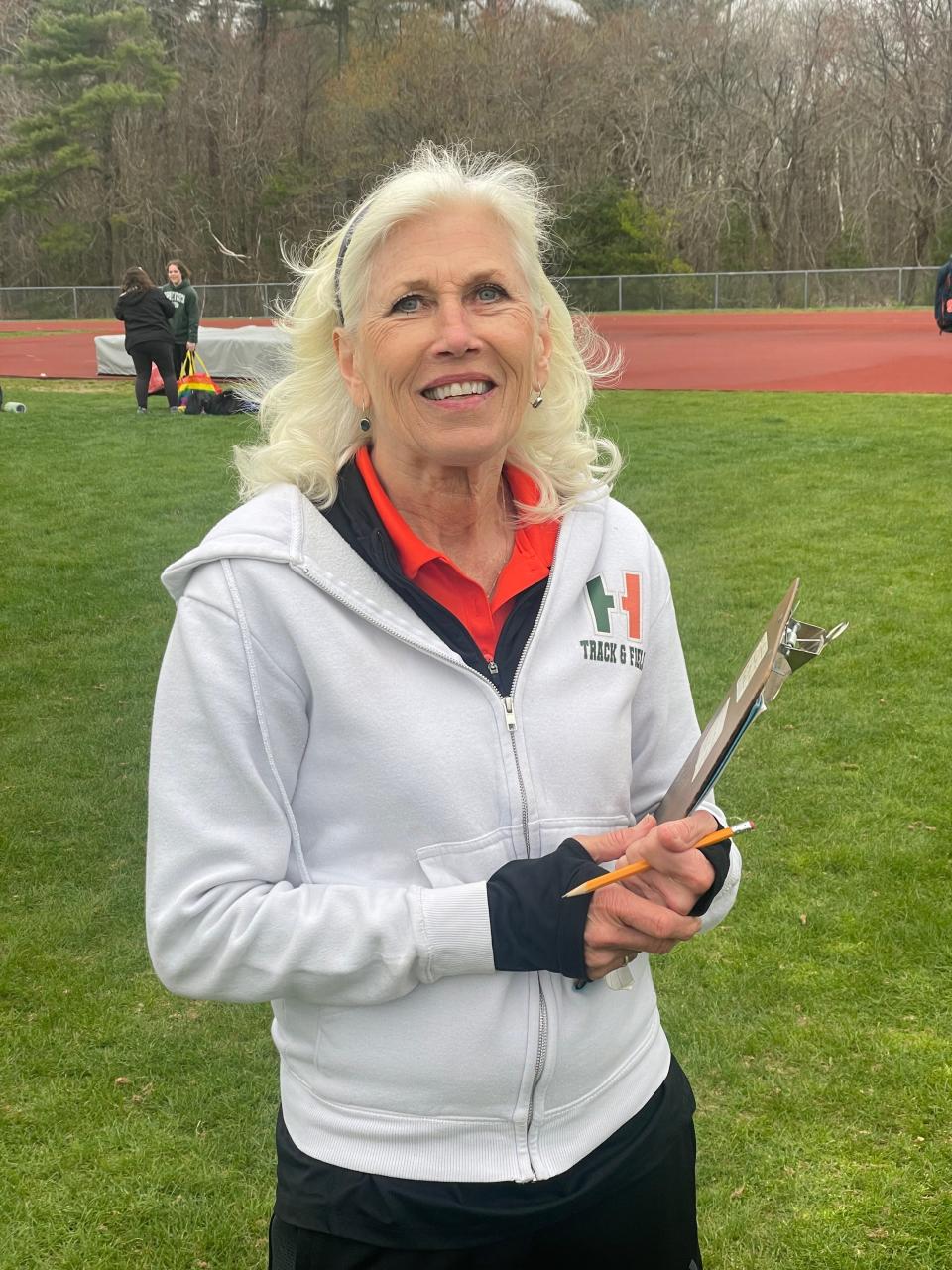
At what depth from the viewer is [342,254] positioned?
1.75 metres

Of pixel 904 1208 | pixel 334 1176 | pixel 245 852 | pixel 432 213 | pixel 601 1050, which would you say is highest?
pixel 432 213

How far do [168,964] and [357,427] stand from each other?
0.78 meters

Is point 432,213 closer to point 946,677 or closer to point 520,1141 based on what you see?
point 520,1141

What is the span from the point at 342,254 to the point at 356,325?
100 mm

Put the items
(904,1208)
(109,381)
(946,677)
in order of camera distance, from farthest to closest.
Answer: (109,381) → (946,677) → (904,1208)

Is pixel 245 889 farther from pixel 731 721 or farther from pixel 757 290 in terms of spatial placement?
pixel 757 290

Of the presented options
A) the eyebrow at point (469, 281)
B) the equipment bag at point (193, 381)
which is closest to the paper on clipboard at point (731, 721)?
the eyebrow at point (469, 281)

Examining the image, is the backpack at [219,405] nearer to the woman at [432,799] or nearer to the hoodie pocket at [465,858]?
the woman at [432,799]

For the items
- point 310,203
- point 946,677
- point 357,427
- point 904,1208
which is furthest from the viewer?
point 310,203

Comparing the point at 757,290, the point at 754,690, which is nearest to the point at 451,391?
the point at 754,690

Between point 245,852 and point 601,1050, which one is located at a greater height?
point 245,852

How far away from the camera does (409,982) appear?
152 cm

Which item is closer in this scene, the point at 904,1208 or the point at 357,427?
the point at 357,427

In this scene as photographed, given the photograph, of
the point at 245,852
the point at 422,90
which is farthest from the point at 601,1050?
the point at 422,90
